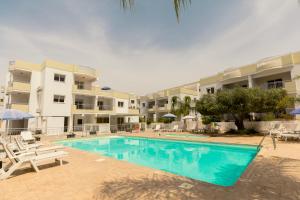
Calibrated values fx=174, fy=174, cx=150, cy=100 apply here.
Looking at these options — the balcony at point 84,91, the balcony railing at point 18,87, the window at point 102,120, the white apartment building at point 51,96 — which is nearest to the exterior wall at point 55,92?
the white apartment building at point 51,96

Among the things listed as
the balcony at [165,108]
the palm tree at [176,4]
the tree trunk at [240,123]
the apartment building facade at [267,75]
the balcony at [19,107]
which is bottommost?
the tree trunk at [240,123]

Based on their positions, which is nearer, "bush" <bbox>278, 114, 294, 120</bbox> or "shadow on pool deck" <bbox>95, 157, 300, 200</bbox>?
"shadow on pool deck" <bbox>95, 157, 300, 200</bbox>

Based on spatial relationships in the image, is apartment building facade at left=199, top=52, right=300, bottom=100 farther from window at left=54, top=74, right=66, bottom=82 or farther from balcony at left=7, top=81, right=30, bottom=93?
balcony at left=7, top=81, right=30, bottom=93

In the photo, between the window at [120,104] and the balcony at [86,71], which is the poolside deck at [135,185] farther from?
the window at [120,104]

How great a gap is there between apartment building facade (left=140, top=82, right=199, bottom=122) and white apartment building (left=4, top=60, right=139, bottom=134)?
17087mm

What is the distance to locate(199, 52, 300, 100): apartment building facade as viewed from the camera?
71.8ft

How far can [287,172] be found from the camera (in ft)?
19.0

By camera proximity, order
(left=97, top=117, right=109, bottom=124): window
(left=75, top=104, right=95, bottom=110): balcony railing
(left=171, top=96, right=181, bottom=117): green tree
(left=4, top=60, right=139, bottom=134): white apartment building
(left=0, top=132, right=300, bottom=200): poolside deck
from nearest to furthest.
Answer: (left=0, top=132, right=300, bottom=200): poolside deck → (left=4, top=60, right=139, bottom=134): white apartment building → (left=75, top=104, right=95, bottom=110): balcony railing → (left=97, top=117, right=109, bottom=124): window → (left=171, top=96, right=181, bottom=117): green tree

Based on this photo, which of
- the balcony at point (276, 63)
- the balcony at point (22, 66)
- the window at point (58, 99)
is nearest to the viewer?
the balcony at point (276, 63)

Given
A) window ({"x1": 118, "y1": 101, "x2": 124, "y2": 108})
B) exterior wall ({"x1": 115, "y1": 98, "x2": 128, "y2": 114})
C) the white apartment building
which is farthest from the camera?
window ({"x1": 118, "y1": 101, "x2": 124, "y2": 108})

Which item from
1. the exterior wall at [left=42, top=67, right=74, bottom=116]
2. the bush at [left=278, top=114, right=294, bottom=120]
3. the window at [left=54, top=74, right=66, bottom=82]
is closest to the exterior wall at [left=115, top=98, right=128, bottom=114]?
the exterior wall at [left=42, top=67, right=74, bottom=116]

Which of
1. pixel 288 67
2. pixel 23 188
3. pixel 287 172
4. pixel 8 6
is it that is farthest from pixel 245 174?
pixel 288 67

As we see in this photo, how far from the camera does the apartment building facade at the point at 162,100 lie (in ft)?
137

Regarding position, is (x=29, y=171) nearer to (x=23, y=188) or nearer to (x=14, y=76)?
(x=23, y=188)
